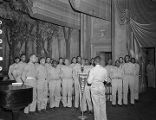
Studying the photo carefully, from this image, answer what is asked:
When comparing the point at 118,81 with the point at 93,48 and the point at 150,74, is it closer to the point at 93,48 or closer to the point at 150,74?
the point at 93,48

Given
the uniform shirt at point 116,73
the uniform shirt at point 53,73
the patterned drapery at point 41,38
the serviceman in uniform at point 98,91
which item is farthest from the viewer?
the patterned drapery at point 41,38

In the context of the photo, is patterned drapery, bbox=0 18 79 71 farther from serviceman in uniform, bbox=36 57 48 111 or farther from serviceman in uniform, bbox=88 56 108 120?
serviceman in uniform, bbox=88 56 108 120

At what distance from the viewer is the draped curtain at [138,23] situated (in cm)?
1078

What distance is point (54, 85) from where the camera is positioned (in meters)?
7.79

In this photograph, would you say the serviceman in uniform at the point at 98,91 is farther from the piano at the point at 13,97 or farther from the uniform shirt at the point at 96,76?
the piano at the point at 13,97

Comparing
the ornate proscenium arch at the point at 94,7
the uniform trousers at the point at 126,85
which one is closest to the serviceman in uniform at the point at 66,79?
the uniform trousers at the point at 126,85

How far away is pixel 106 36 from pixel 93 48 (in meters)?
0.96

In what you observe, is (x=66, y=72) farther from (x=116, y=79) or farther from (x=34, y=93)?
(x=116, y=79)

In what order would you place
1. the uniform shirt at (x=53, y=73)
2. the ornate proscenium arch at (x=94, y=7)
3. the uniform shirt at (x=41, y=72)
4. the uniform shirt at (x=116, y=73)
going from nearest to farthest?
the uniform shirt at (x=41, y=72) < the uniform shirt at (x=53, y=73) < the uniform shirt at (x=116, y=73) < the ornate proscenium arch at (x=94, y=7)

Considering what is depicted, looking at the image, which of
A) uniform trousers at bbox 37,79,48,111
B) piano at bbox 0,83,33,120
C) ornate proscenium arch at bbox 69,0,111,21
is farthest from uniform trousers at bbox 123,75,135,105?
piano at bbox 0,83,33,120

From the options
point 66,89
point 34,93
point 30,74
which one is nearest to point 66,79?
point 66,89

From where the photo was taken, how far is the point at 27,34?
1248cm

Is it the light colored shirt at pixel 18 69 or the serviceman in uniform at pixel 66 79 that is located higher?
the light colored shirt at pixel 18 69

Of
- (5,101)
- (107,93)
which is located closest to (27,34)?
(107,93)
